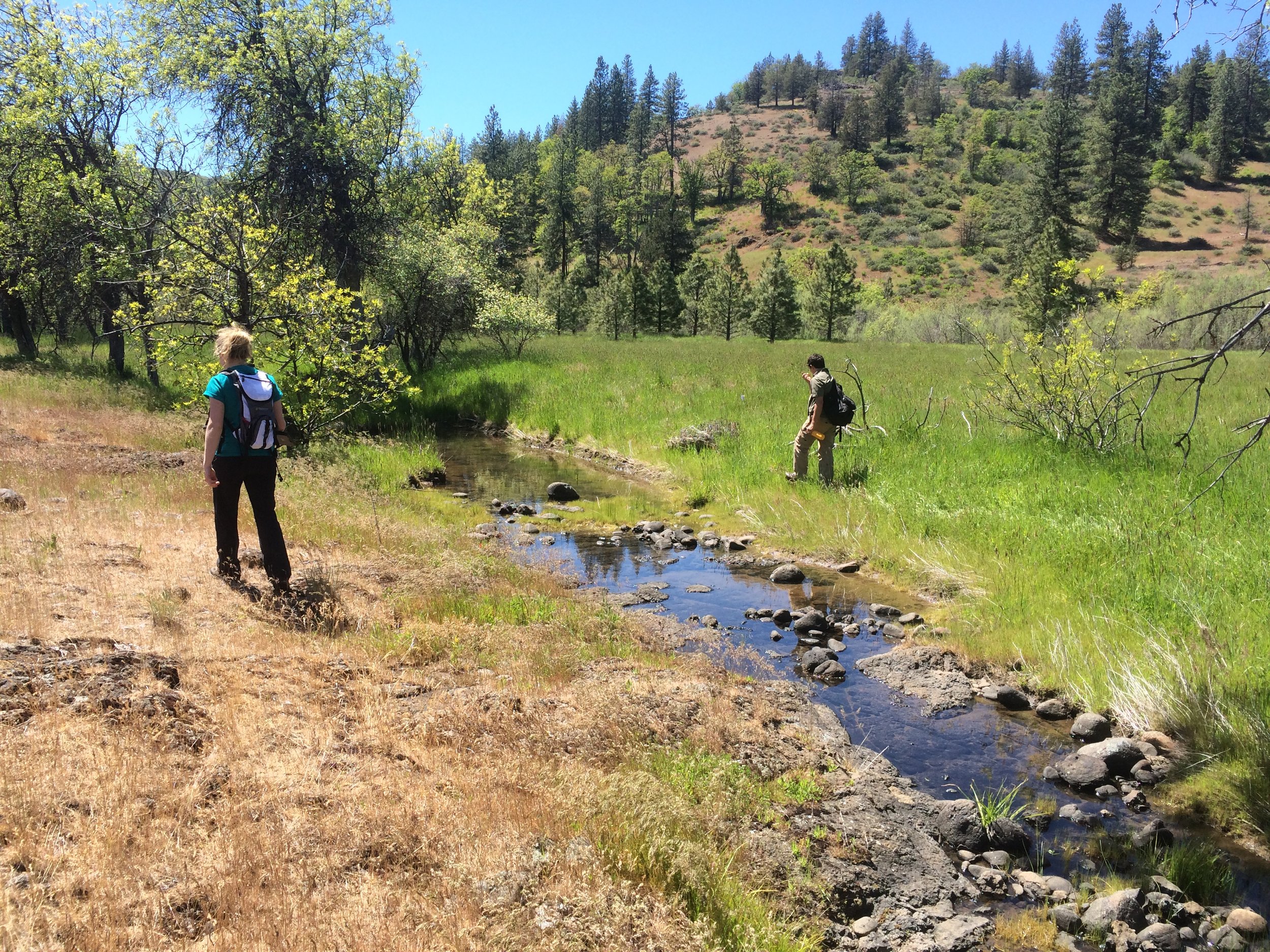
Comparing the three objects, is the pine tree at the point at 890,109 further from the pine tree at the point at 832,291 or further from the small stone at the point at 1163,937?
the small stone at the point at 1163,937

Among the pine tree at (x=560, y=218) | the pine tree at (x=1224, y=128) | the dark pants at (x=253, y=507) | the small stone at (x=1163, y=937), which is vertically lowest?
the small stone at (x=1163, y=937)

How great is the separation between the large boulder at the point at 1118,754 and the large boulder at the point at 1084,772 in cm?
6

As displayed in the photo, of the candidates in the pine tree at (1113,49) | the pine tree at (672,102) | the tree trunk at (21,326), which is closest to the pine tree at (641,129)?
the pine tree at (672,102)

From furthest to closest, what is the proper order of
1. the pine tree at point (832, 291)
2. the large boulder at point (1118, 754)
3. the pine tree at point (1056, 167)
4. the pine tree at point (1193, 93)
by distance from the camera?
the pine tree at point (1193, 93), the pine tree at point (1056, 167), the pine tree at point (832, 291), the large boulder at point (1118, 754)

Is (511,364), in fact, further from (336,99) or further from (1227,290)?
(1227,290)

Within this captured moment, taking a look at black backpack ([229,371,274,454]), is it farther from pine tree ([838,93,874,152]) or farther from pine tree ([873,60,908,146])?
pine tree ([873,60,908,146])

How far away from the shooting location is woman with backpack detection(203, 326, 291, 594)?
6.53 meters

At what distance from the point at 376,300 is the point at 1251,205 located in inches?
4907

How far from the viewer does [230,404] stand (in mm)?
6531

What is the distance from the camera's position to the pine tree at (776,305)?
5453cm

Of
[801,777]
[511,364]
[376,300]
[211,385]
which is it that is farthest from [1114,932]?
[511,364]

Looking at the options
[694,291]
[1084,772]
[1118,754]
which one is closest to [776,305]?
[694,291]

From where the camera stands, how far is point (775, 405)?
1845cm

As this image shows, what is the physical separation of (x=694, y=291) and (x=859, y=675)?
207 feet
